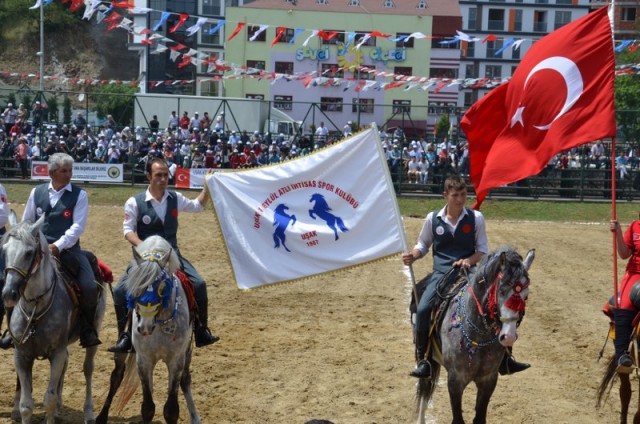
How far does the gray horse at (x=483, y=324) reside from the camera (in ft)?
21.9

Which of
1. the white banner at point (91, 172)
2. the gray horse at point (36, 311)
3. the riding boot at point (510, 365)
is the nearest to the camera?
the gray horse at point (36, 311)

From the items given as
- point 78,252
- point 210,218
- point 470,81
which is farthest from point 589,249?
point 78,252

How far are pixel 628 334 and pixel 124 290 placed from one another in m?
4.60

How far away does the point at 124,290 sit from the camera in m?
7.99

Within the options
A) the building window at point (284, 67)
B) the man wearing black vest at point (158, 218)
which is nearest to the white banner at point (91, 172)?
the man wearing black vest at point (158, 218)

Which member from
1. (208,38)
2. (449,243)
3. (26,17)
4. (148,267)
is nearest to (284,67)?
(208,38)

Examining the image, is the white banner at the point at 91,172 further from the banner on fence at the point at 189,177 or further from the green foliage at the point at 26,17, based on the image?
the green foliage at the point at 26,17

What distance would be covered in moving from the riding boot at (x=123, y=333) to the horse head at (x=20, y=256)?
0.87 metres

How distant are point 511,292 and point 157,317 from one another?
2891 millimetres

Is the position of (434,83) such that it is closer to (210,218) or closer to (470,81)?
(470,81)

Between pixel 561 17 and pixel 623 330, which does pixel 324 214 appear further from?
pixel 561 17

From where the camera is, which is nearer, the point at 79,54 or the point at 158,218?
the point at 158,218

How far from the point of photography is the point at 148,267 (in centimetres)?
722

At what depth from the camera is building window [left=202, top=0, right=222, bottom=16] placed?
67.1 metres
